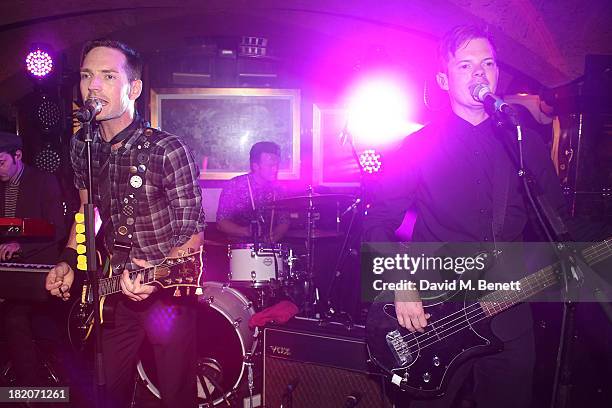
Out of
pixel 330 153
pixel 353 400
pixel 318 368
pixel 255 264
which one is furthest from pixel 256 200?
pixel 353 400

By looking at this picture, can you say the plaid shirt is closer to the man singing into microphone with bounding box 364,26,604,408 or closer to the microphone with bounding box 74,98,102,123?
the microphone with bounding box 74,98,102,123

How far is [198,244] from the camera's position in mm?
2633

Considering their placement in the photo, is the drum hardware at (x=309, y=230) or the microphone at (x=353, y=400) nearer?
the microphone at (x=353, y=400)

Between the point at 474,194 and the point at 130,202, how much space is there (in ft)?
6.01

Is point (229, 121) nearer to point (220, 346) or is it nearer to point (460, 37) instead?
point (220, 346)

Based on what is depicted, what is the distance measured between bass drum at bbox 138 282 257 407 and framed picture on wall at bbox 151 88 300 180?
2.78m

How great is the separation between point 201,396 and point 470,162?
3308 millimetres

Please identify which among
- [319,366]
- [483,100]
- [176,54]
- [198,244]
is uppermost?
[176,54]

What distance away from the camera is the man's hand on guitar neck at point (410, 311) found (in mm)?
2110

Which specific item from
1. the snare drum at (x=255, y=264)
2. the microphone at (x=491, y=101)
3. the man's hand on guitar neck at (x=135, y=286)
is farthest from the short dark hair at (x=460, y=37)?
the snare drum at (x=255, y=264)

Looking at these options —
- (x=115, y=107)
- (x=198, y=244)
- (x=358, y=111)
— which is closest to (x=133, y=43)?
(x=358, y=111)

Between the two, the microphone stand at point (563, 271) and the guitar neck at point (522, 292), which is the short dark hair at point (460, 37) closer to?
the microphone stand at point (563, 271)

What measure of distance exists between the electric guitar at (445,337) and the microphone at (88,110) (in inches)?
67.7

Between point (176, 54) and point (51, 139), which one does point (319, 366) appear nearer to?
point (51, 139)
